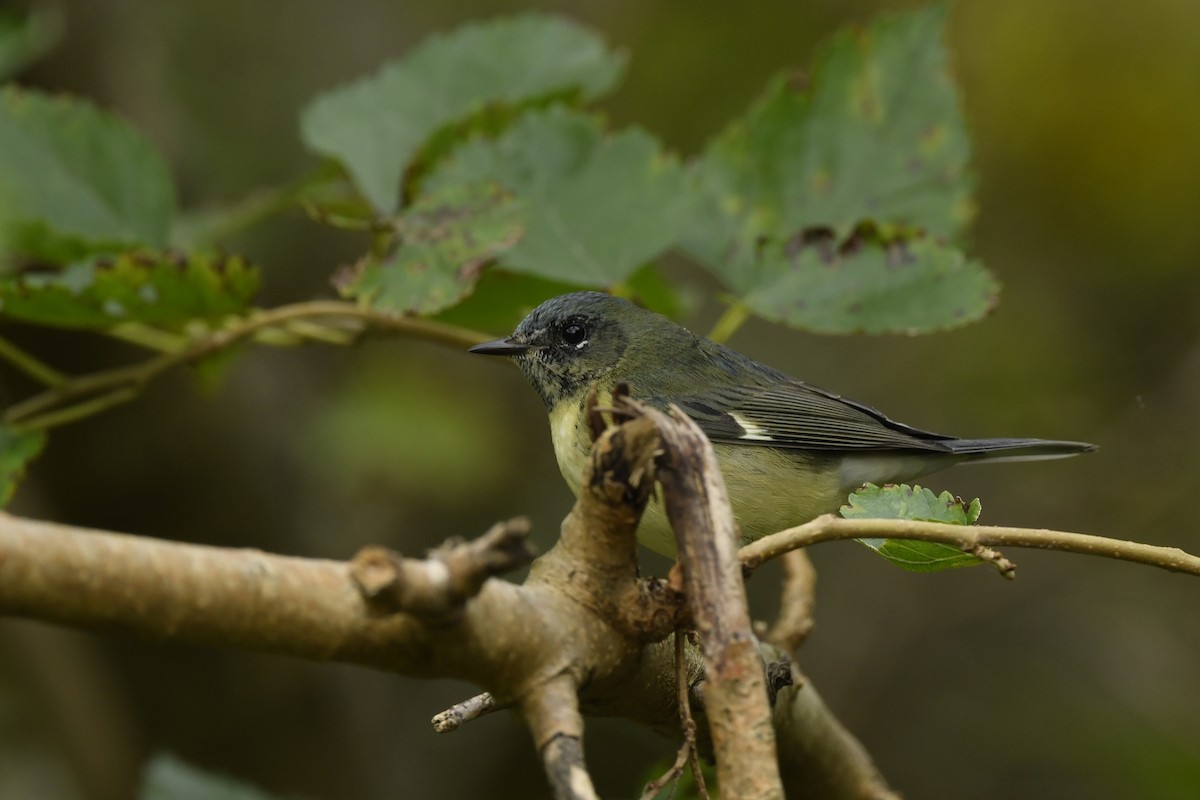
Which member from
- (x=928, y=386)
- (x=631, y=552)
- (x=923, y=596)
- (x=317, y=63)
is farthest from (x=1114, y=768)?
(x=317, y=63)

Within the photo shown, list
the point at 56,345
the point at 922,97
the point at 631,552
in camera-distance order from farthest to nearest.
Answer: the point at 56,345 < the point at 922,97 < the point at 631,552

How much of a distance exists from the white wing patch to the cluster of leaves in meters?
0.40

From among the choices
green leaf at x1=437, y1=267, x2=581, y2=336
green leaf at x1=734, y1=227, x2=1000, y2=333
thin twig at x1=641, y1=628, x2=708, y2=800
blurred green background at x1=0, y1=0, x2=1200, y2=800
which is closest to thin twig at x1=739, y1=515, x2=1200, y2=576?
thin twig at x1=641, y1=628, x2=708, y2=800

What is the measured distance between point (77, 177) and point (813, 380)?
443cm

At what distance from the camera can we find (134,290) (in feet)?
8.60

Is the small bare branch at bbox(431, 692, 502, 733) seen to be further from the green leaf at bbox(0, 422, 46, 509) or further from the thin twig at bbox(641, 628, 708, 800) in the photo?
the green leaf at bbox(0, 422, 46, 509)

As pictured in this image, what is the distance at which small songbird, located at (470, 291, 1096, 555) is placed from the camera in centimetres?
304

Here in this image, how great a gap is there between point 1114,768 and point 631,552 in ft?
11.7

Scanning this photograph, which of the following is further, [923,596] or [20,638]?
[923,596]

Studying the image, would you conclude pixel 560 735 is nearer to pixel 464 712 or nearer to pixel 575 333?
pixel 464 712

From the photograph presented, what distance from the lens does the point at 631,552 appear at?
4.91ft

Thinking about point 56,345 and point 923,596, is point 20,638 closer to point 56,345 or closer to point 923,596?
point 56,345

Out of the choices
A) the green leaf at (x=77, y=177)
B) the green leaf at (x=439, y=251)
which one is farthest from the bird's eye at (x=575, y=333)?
the green leaf at (x=77, y=177)

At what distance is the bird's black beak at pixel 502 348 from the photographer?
3000 millimetres
